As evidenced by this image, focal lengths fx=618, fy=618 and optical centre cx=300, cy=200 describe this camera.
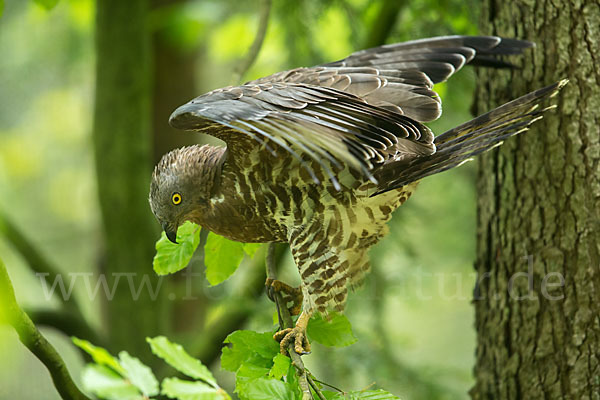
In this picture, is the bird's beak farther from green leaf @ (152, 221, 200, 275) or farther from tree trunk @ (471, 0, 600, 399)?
tree trunk @ (471, 0, 600, 399)

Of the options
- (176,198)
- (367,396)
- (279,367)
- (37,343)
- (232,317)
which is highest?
(176,198)

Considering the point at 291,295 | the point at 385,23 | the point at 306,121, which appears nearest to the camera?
the point at 306,121

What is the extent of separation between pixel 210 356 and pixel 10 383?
1.94 meters

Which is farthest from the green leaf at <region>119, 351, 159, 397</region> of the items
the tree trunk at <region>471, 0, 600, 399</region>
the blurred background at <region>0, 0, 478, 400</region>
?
the tree trunk at <region>471, 0, 600, 399</region>

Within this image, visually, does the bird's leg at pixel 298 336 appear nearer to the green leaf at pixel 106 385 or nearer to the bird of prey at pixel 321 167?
the bird of prey at pixel 321 167

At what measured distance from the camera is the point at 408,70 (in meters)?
2.94

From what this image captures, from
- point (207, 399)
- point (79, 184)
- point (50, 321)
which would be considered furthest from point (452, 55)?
point (79, 184)

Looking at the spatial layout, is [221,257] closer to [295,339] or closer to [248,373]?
[295,339]

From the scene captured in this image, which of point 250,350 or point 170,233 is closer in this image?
point 250,350

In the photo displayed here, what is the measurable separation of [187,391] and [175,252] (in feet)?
2.67

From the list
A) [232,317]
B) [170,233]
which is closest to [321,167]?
[170,233]

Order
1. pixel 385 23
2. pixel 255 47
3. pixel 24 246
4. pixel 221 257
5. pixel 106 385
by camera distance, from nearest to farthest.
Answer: pixel 106 385 → pixel 221 257 → pixel 255 47 → pixel 385 23 → pixel 24 246

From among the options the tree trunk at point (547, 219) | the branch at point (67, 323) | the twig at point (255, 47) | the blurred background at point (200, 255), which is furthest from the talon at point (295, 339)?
the branch at point (67, 323)

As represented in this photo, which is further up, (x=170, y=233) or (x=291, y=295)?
(x=170, y=233)
